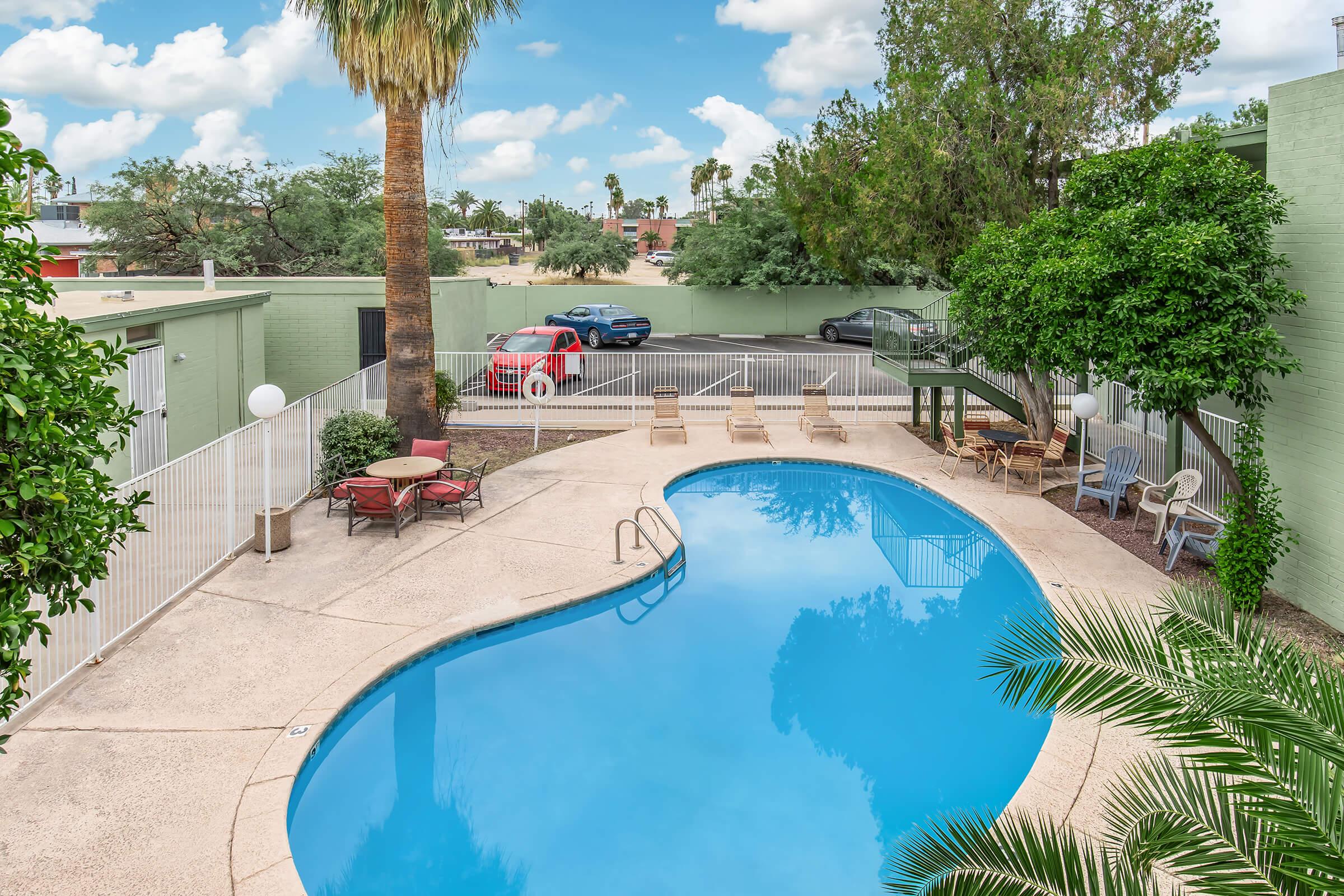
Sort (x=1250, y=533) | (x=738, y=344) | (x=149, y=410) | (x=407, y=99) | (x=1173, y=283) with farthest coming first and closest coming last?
(x=738, y=344), (x=407, y=99), (x=149, y=410), (x=1173, y=283), (x=1250, y=533)

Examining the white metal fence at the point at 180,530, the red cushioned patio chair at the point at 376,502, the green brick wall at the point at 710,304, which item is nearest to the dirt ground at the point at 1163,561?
the white metal fence at the point at 180,530

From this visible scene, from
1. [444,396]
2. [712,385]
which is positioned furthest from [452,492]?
[712,385]

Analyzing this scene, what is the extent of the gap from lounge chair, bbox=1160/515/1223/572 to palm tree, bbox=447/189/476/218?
9227cm

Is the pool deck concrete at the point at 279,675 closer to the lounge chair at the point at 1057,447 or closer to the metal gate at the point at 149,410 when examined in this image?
the lounge chair at the point at 1057,447

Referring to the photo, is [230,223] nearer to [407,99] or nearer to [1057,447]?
[407,99]

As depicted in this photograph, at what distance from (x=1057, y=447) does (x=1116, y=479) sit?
236cm

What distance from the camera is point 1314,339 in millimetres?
9555

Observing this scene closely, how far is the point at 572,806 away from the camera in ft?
23.3

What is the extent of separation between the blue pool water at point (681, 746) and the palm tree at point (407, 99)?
5.28 metres

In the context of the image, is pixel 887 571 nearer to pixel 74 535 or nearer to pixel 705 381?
pixel 74 535

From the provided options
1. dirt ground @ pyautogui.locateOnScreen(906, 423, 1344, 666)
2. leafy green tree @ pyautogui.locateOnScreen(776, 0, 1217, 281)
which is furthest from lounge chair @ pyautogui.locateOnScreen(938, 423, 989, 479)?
leafy green tree @ pyautogui.locateOnScreen(776, 0, 1217, 281)

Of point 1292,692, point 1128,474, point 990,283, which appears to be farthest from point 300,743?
point 1128,474

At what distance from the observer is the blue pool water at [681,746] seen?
6.52 m

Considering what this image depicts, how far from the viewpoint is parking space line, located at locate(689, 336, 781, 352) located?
111ft
